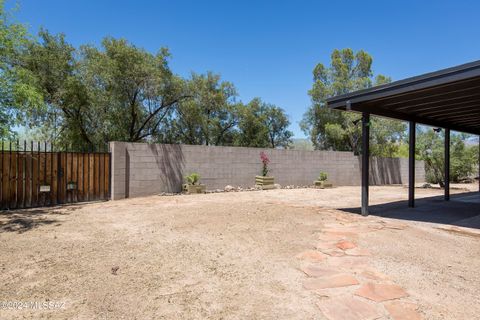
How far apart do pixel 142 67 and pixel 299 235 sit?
10.6 m

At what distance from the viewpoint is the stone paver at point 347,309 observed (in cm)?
224

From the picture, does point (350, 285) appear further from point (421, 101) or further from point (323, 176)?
point (323, 176)

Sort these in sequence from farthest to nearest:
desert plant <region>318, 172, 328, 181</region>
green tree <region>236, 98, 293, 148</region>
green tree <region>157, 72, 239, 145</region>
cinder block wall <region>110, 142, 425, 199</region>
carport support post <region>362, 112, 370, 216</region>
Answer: green tree <region>236, 98, 293, 148</region> < green tree <region>157, 72, 239, 145</region> < desert plant <region>318, 172, 328, 181</region> < cinder block wall <region>110, 142, 425, 199</region> < carport support post <region>362, 112, 370, 216</region>

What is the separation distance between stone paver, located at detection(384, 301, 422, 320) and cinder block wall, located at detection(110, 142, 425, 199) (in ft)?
26.8

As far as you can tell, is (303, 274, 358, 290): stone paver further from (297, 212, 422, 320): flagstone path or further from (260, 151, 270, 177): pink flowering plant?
(260, 151, 270, 177): pink flowering plant

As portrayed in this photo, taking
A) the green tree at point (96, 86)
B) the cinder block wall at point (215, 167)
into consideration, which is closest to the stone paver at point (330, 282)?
the cinder block wall at point (215, 167)

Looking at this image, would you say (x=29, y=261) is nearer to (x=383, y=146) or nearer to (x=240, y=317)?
(x=240, y=317)

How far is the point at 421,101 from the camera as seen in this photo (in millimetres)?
6586

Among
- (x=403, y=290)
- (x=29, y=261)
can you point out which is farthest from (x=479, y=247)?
(x=29, y=261)

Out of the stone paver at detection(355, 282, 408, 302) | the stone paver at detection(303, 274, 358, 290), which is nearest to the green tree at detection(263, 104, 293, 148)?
the stone paver at detection(303, 274, 358, 290)

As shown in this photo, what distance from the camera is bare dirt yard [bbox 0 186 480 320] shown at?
239 centimetres

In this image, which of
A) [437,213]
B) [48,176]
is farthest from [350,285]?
[48,176]

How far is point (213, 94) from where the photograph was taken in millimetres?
18547

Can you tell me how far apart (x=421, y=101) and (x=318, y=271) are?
5.40m
